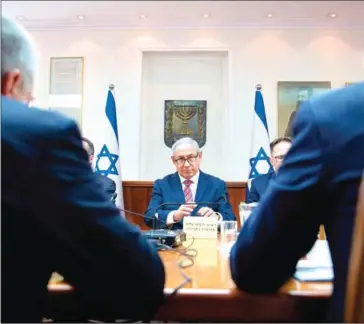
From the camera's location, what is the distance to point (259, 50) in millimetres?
5113

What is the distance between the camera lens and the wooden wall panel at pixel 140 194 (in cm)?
438

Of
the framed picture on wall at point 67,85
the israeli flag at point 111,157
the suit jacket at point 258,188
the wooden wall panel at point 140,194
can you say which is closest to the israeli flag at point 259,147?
the wooden wall panel at point 140,194

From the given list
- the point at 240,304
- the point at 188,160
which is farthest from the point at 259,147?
the point at 240,304

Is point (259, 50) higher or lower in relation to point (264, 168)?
higher

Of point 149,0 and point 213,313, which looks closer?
point 213,313

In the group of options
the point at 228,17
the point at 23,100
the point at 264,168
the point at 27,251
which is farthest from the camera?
the point at 228,17

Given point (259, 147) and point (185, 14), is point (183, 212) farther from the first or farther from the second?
point (185, 14)

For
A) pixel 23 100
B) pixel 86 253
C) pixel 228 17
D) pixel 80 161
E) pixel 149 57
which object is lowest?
pixel 86 253

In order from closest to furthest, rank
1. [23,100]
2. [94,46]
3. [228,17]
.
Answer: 1. [23,100]
2. [228,17]
3. [94,46]

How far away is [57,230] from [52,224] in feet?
0.05

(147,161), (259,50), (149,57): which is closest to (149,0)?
(149,57)

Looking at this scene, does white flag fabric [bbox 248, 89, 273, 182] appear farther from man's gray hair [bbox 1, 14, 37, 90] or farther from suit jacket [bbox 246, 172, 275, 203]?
man's gray hair [bbox 1, 14, 37, 90]

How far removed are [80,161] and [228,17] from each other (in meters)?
4.66

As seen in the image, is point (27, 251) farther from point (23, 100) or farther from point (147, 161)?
point (147, 161)
